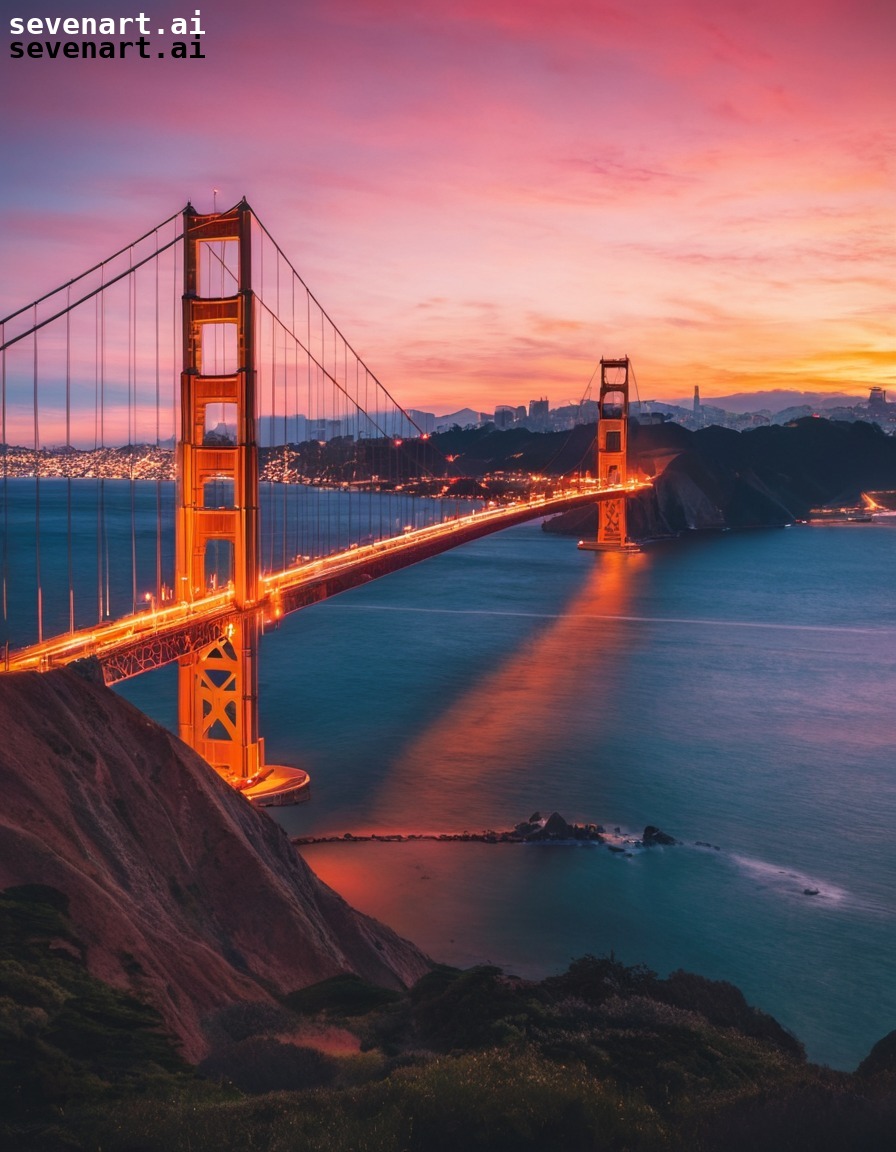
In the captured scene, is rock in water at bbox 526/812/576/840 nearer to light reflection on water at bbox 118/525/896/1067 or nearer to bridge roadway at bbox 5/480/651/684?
light reflection on water at bbox 118/525/896/1067

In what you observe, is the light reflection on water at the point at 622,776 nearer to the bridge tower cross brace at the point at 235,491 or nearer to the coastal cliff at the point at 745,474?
the bridge tower cross brace at the point at 235,491

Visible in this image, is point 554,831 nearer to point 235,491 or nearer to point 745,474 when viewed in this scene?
point 235,491

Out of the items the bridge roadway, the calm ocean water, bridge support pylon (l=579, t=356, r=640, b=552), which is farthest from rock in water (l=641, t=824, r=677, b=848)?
bridge support pylon (l=579, t=356, r=640, b=552)

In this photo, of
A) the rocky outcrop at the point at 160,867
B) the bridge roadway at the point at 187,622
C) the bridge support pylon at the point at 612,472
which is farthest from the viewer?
the bridge support pylon at the point at 612,472

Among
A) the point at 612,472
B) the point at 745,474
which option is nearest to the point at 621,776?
the point at 612,472

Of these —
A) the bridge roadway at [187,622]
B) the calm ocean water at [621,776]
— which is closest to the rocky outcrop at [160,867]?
the bridge roadway at [187,622]

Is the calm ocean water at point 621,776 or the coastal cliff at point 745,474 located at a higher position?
the coastal cliff at point 745,474

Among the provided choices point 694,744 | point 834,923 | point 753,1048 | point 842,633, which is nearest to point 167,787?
point 753,1048

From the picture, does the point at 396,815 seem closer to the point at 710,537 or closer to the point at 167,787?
the point at 167,787
